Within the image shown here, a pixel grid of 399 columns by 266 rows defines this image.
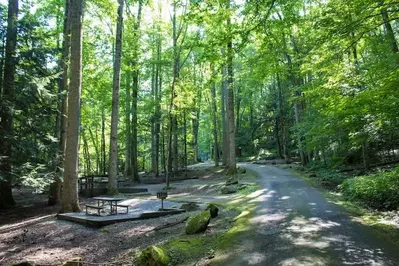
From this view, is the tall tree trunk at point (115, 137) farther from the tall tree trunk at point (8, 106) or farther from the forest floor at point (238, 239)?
the forest floor at point (238, 239)

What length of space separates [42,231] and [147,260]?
5.20 meters

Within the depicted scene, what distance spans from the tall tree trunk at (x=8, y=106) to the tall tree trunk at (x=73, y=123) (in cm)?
187

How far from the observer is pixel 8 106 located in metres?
11.0

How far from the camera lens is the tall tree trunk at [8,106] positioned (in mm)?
11031

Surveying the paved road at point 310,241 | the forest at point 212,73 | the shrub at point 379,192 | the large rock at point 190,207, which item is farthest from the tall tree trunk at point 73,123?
the shrub at point 379,192

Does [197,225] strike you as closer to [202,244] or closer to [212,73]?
[202,244]

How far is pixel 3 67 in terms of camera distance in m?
12.9

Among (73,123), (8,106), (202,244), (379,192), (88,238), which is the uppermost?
(8,106)

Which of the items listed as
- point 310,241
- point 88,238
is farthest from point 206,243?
point 88,238

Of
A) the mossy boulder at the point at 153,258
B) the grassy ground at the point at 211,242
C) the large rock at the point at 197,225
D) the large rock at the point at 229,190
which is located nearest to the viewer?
the mossy boulder at the point at 153,258

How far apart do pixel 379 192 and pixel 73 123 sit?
32.3 ft

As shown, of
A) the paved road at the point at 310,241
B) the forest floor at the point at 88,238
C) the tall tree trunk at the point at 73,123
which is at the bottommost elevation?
the forest floor at the point at 88,238

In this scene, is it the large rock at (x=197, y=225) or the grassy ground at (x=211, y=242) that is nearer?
the grassy ground at (x=211, y=242)

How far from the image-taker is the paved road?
4887 millimetres
